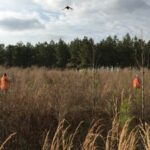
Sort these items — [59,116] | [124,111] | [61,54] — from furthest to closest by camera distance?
[61,54], [59,116], [124,111]

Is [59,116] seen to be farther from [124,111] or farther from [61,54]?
[61,54]

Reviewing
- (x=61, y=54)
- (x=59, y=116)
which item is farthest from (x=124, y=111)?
(x=61, y=54)

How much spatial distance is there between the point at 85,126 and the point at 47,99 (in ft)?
3.50

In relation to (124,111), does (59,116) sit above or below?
below

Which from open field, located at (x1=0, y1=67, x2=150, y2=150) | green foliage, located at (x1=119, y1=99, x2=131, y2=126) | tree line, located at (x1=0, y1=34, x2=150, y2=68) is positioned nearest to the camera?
green foliage, located at (x1=119, y1=99, x2=131, y2=126)

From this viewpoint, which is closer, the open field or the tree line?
the open field

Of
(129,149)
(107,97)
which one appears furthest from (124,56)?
(129,149)

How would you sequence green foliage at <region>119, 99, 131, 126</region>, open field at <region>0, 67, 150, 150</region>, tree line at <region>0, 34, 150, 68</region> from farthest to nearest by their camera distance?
tree line at <region>0, 34, 150, 68</region>, open field at <region>0, 67, 150, 150</region>, green foliage at <region>119, 99, 131, 126</region>

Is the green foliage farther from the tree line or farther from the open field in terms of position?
the tree line

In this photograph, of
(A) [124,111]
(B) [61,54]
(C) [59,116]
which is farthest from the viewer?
(B) [61,54]

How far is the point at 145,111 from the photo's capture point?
10.6 meters

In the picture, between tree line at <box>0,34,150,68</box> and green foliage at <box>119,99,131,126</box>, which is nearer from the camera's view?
green foliage at <box>119,99,131,126</box>

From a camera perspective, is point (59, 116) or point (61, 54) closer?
point (59, 116)

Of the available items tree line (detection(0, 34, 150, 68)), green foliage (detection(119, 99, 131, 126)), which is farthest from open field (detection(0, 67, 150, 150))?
tree line (detection(0, 34, 150, 68))
